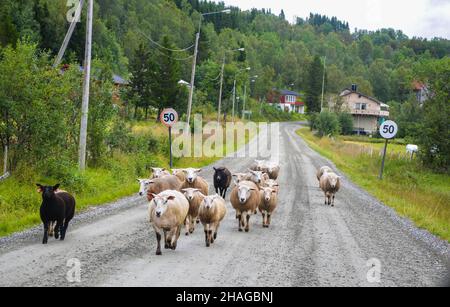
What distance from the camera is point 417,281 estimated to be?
9.27 m

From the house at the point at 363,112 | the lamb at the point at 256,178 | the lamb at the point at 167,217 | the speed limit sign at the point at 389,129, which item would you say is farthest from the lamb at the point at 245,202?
the house at the point at 363,112

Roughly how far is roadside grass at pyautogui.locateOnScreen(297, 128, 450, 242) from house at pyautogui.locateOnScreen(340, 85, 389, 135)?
189 feet

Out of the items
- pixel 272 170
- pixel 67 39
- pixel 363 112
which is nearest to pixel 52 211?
pixel 67 39

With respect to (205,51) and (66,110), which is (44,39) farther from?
(66,110)

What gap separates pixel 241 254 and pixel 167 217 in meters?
1.73

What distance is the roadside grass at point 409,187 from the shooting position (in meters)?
17.4

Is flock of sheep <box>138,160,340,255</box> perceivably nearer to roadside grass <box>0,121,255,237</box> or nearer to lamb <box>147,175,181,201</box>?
lamb <box>147,175,181,201</box>

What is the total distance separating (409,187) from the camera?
28812mm

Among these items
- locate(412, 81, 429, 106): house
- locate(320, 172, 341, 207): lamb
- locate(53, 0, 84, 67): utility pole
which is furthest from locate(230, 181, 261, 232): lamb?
locate(412, 81, 429, 106): house

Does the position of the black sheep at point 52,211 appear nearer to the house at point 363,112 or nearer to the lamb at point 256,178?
the lamb at point 256,178

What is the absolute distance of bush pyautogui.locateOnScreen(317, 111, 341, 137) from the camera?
78875 millimetres

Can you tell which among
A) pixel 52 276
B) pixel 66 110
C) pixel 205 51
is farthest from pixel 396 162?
pixel 205 51

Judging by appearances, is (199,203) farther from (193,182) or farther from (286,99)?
(286,99)

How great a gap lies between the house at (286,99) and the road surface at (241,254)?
445 feet
